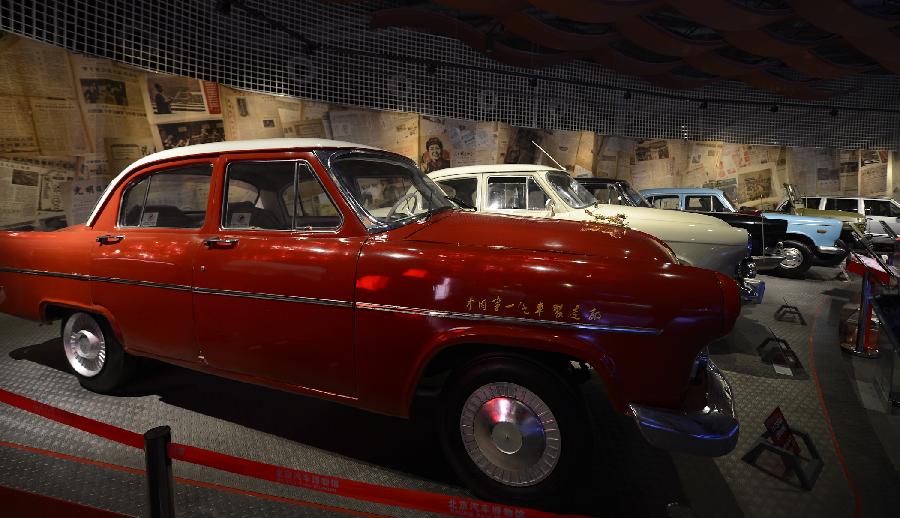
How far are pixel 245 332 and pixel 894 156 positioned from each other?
15743 mm

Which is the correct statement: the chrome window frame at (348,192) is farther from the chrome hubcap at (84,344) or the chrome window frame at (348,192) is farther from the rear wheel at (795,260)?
the rear wheel at (795,260)

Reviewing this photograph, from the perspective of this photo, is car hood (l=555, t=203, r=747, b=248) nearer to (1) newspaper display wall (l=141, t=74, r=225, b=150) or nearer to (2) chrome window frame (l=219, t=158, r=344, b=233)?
(2) chrome window frame (l=219, t=158, r=344, b=233)

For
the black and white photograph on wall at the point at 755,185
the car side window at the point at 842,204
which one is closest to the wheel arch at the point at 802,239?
the car side window at the point at 842,204

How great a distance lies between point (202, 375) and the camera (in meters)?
3.28

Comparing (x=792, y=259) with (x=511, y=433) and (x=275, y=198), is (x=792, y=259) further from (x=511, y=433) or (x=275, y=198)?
(x=275, y=198)

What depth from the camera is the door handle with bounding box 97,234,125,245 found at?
2635 mm

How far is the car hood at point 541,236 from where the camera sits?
203cm

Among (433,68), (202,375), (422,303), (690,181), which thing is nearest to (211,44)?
(433,68)

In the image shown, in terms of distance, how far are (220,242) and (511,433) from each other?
1.68 meters

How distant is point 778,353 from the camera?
12.2 feet

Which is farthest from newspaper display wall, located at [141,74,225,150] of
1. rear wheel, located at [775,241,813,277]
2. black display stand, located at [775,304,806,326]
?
rear wheel, located at [775,241,813,277]

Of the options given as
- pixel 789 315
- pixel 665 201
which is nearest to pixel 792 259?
pixel 665 201

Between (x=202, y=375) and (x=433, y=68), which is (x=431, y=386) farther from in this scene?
(x=433, y=68)

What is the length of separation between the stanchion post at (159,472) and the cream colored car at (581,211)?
3320 mm
